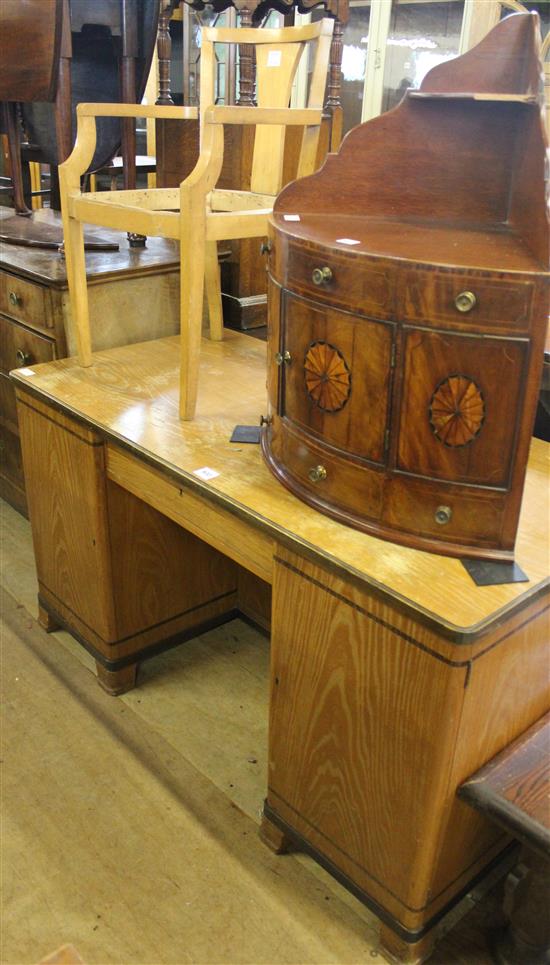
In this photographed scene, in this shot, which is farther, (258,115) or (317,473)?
(258,115)

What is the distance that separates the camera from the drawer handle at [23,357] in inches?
90.1

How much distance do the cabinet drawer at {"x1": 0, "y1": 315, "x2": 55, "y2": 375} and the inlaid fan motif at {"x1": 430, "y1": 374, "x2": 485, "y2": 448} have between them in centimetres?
134

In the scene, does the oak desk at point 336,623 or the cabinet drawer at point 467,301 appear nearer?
the cabinet drawer at point 467,301

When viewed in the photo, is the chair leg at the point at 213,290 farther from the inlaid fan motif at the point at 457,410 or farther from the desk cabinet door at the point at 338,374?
the inlaid fan motif at the point at 457,410

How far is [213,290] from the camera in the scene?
214cm

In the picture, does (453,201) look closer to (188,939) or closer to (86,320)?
(86,320)

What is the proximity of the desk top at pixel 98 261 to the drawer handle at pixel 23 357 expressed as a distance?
0.73ft

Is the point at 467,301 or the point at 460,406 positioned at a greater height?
the point at 467,301

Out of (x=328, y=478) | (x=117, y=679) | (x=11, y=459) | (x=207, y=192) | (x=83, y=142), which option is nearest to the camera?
Result: (x=328, y=478)

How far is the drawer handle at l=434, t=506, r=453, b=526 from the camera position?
1179 millimetres

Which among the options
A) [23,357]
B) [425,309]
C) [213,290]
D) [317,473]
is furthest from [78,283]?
[425,309]

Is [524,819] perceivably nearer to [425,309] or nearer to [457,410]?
[457,410]

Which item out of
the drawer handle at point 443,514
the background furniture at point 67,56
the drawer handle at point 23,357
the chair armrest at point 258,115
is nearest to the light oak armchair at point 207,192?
the chair armrest at point 258,115

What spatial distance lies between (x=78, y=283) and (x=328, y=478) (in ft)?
3.02
